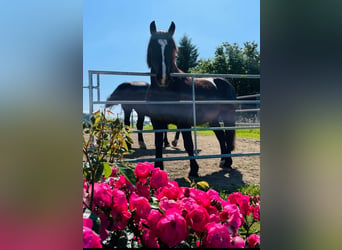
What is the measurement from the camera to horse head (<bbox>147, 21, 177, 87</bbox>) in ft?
7.57

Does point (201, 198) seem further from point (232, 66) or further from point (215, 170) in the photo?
point (232, 66)

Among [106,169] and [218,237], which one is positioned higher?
[106,169]

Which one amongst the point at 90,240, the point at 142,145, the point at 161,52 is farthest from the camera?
the point at 142,145

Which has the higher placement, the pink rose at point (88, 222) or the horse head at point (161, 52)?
the horse head at point (161, 52)

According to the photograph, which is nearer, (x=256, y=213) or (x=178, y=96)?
(x=256, y=213)

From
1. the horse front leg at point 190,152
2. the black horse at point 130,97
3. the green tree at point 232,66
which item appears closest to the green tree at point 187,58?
the green tree at point 232,66

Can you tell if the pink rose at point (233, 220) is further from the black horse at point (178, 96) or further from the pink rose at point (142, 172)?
the black horse at point (178, 96)

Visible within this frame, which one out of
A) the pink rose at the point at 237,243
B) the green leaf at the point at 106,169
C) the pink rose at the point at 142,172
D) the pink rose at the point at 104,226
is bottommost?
the pink rose at the point at 237,243

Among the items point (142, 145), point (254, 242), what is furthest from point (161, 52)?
point (254, 242)

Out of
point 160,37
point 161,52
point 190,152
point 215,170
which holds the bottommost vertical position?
point 215,170

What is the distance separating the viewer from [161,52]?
231 cm

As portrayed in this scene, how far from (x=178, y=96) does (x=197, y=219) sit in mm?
2186

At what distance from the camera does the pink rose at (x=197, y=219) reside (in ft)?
1.59

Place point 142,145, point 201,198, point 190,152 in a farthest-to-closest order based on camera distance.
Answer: point 142,145
point 190,152
point 201,198
